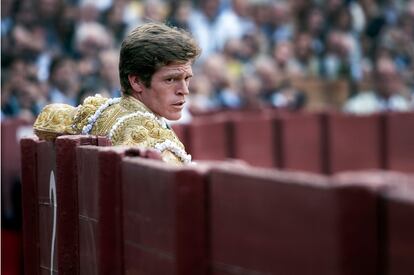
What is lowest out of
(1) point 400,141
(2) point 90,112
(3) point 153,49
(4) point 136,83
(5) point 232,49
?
(1) point 400,141

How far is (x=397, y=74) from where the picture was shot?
13562 mm

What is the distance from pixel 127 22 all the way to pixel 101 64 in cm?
135

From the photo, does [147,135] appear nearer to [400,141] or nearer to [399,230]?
[399,230]

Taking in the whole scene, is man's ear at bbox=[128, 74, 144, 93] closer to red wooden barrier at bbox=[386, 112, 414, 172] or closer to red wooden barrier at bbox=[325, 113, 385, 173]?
Result: red wooden barrier at bbox=[325, 113, 385, 173]

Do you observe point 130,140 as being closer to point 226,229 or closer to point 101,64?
point 226,229

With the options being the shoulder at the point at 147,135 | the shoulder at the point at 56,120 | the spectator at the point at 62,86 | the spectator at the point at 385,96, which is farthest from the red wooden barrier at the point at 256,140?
the shoulder at the point at 147,135

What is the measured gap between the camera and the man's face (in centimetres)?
519

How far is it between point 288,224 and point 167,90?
7.17ft

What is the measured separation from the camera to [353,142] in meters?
12.7

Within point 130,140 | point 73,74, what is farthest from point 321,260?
point 73,74

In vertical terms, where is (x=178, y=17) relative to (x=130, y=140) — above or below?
above

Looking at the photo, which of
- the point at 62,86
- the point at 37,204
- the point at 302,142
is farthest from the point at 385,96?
the point at 37,204

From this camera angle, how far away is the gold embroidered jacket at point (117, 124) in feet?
15.9

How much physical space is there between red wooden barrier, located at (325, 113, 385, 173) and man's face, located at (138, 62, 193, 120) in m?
7.39
